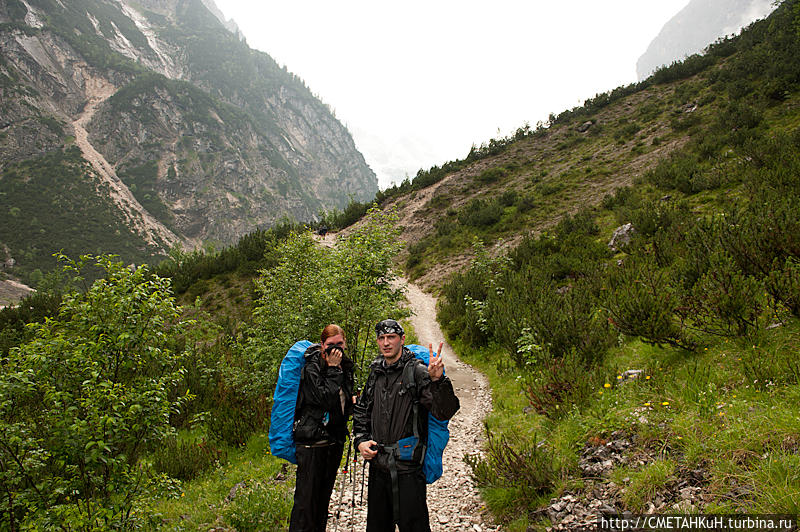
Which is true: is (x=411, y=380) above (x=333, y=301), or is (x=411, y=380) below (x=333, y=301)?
below

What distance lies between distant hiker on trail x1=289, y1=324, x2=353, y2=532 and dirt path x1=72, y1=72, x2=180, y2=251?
112254mm

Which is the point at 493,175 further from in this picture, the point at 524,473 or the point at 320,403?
the point at 320,403

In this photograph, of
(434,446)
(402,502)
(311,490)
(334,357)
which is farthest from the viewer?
(334,357)

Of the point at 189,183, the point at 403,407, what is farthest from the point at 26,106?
the point at 403,407

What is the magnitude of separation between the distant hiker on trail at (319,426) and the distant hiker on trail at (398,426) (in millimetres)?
427

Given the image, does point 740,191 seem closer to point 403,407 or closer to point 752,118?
point 752,118

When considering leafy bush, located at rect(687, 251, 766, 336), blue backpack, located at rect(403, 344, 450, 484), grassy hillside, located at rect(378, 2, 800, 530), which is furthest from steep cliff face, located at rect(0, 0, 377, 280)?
leafy bush, located at rect(687, 251, 766, 336)

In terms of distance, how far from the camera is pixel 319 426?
11.2 ft

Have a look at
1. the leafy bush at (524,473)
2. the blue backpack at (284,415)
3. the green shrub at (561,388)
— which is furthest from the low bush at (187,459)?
the green shrub at (561,388)

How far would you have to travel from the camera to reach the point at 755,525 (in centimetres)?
210

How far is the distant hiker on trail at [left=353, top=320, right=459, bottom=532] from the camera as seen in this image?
8.99ft

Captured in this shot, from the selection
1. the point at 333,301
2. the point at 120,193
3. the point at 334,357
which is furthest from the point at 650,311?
the point at 120,193

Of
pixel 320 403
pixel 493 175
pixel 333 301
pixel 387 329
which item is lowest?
pixel 320 403

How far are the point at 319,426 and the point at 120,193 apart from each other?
131173 mm
